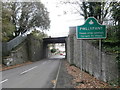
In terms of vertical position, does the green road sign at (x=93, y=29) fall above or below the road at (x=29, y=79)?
above

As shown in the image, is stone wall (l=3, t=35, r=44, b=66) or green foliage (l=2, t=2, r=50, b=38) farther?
green foliage (l=2, t=2, r=50, b=38)

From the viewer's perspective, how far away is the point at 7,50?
2398 centimetres

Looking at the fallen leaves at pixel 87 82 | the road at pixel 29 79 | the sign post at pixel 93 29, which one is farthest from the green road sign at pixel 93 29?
the road at pixel 29 79

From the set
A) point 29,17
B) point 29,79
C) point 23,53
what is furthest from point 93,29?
→ point 29,17

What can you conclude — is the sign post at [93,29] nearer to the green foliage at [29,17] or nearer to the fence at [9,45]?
Answer: the fence at [9,45]

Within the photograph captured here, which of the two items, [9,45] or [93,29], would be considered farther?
[9,45]

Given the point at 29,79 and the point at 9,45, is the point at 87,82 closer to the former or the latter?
the point at 29,79

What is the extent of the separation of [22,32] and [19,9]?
6.86 meters

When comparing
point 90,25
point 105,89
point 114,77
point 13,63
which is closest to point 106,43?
point 90,25

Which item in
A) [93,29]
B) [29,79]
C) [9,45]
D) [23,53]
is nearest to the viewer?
[93,29]

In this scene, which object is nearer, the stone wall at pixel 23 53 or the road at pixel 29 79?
the road at pixel 29 79

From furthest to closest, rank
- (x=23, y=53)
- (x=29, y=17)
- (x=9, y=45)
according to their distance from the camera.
A: (x=29, y=17), (x=23, y=53), (x=9, y=45)

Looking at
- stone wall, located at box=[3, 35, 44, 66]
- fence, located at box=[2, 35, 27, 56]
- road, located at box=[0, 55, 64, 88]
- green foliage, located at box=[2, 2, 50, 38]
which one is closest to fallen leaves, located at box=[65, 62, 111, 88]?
road, located at box=[0, 55, 64, 88]

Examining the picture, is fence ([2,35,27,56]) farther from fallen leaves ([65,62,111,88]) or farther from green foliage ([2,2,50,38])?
fallen leaves ([65,62,111,88])
